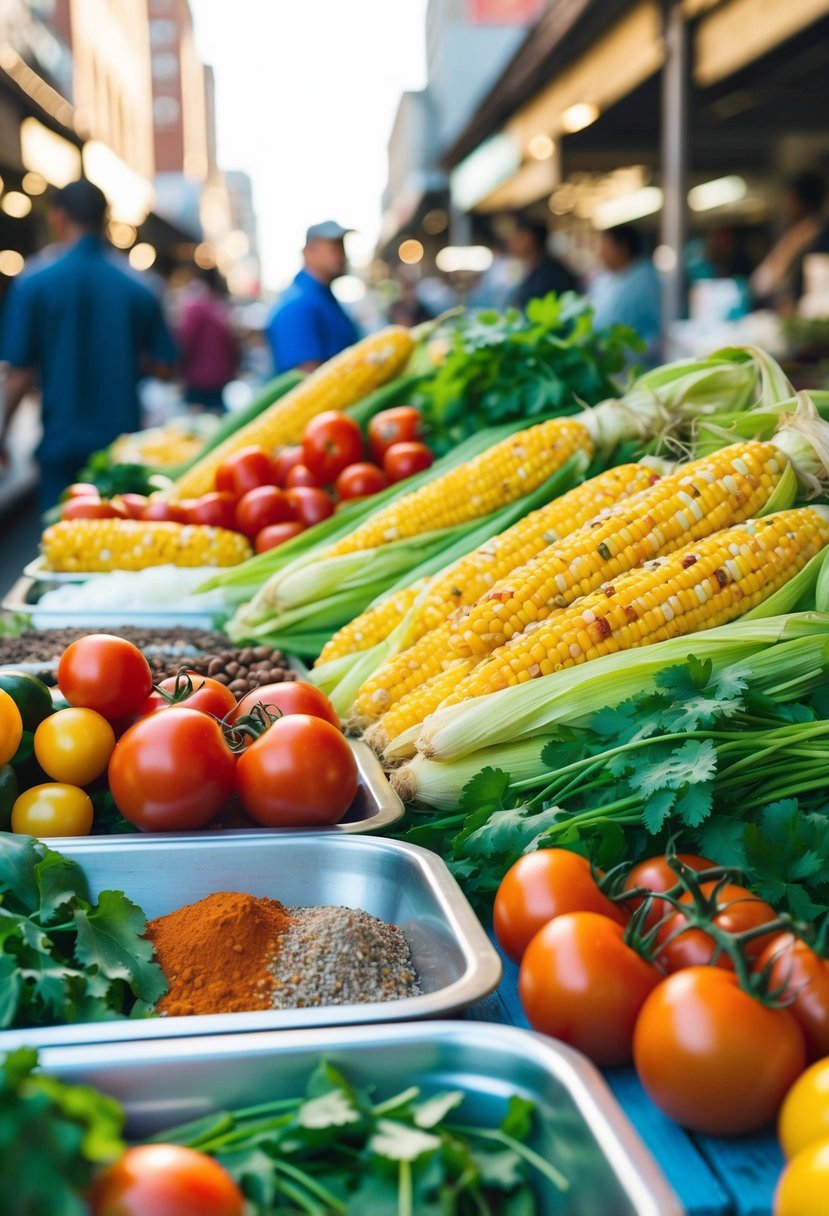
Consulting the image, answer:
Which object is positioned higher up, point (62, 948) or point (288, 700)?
point (288, 700)

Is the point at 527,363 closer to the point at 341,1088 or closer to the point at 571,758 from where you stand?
the point at 571,758

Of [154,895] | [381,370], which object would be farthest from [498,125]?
[154,895]

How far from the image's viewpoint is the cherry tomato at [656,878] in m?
1.53

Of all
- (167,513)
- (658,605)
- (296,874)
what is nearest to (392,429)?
(167,513)

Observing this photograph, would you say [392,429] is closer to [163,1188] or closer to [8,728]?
[8,728]

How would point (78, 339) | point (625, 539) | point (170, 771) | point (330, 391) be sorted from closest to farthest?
point (170, 771)
point (625, 539)
point (330, 391)
point (78, 339)

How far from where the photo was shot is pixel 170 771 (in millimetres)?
1822

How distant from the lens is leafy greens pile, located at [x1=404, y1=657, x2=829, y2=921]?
1646 millimetres

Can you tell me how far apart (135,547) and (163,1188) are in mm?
3048

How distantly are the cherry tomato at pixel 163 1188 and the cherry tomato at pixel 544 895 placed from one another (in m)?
0.65

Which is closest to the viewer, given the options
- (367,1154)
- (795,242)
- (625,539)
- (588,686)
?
(367,1154)

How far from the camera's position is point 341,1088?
1.16m

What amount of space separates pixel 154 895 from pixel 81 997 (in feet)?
1.33

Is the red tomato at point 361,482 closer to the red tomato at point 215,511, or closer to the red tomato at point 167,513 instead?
the red tomato at point 215,511
